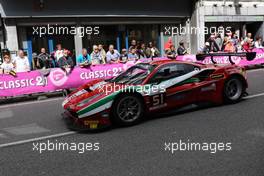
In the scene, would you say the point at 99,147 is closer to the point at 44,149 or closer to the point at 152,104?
the point at 44,149

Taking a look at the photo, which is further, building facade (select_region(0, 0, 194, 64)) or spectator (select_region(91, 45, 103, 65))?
building facade (select_region(0, 0, 194, 64))

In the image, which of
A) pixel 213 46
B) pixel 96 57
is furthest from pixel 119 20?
pixel 96 57

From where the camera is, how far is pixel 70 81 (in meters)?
11.3

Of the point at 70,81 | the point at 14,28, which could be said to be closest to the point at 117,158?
the point at 70,81

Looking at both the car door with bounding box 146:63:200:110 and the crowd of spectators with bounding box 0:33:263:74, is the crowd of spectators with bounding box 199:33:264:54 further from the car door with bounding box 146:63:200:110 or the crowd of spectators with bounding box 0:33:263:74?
the car door with bounding box 146:63:200:110

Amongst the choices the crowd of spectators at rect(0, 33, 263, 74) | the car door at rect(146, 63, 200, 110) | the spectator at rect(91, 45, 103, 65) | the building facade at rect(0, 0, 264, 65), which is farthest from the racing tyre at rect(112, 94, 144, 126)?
the building facade at rect(0, 0, 264, 65)

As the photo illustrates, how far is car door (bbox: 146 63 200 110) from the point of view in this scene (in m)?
6.78

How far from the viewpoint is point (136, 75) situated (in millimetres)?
7090

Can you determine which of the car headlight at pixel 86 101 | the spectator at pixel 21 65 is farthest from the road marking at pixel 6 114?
the spectator at pixel 21 65

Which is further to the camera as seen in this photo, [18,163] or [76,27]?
[76,27]

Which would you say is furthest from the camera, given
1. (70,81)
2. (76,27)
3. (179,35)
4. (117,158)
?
(179,35)

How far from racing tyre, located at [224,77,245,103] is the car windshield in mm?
1977

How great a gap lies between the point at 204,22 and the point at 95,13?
24.8 ft

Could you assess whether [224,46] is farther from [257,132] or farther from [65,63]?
[257,132]
